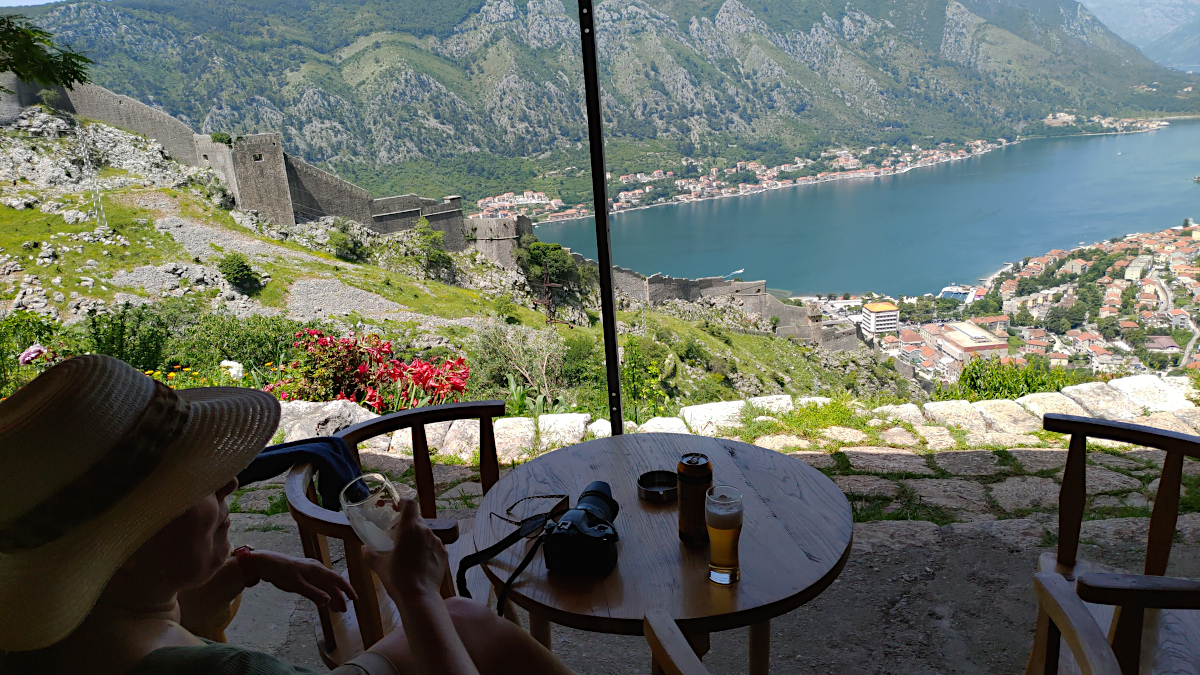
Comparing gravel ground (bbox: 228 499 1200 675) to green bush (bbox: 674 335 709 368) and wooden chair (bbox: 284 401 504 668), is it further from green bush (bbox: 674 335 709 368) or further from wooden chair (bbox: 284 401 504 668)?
green bush (bbox: 674 335 709 368)

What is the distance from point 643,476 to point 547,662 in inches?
15.0

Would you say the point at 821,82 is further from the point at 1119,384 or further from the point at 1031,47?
the point at 1119,384

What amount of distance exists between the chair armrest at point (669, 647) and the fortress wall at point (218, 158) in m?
19.8

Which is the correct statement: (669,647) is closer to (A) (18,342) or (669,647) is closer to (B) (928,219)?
(A) (18,342)

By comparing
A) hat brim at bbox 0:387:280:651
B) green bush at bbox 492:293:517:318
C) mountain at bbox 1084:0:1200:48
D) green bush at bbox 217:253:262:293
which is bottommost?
green bush at bbox 492:293:517:318

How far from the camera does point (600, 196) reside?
6.59 ft

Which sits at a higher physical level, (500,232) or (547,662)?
(547,662)

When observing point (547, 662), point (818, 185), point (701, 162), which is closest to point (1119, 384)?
point (547, 662)

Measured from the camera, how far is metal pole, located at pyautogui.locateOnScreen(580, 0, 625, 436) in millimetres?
1836

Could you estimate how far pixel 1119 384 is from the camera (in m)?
3.40

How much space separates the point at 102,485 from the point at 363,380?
3.28 m

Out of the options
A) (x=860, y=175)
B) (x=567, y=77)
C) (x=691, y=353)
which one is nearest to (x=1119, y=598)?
(x=691, y=353)

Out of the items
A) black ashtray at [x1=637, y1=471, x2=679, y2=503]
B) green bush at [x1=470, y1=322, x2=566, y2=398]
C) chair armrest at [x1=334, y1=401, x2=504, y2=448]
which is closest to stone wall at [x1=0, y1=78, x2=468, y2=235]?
green bush at [x1=470, y1=322, x2=566, y2=398]

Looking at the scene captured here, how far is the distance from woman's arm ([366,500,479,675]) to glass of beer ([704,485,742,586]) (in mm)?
357
